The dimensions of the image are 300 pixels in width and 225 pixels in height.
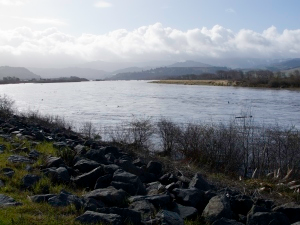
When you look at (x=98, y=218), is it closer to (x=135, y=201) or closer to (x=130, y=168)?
(x=135, y=201)

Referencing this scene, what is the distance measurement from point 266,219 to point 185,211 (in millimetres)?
1537

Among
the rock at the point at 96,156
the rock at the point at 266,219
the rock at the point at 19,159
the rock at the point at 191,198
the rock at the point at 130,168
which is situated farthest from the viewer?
the rock at the point at 96,156

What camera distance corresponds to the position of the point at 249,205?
841 cm

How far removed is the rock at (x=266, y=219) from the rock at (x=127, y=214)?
2.36m

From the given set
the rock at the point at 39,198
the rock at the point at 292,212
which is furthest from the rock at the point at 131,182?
the rock at the point at 292,212

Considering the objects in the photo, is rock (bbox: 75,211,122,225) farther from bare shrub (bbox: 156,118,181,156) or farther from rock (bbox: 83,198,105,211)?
bare shrub (bbox: 156,118,181,156)

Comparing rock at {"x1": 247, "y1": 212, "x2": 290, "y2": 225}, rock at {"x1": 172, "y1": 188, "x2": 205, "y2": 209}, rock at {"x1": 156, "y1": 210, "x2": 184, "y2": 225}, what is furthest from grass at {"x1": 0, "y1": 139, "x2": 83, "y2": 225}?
rock at {"x1": 247, "y1": 212, "x2": 290, "y2": 225}

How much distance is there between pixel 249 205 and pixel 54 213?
436 centimetres

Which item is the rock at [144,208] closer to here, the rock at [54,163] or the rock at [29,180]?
the rock at [29,180]

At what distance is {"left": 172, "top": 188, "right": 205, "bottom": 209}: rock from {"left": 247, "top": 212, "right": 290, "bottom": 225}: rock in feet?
3.77

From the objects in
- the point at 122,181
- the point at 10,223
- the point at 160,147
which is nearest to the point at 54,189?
the point at 122,181

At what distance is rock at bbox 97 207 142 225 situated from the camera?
612cm

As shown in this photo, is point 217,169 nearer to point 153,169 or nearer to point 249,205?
point 153,169

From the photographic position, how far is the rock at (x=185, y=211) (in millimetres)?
7213
